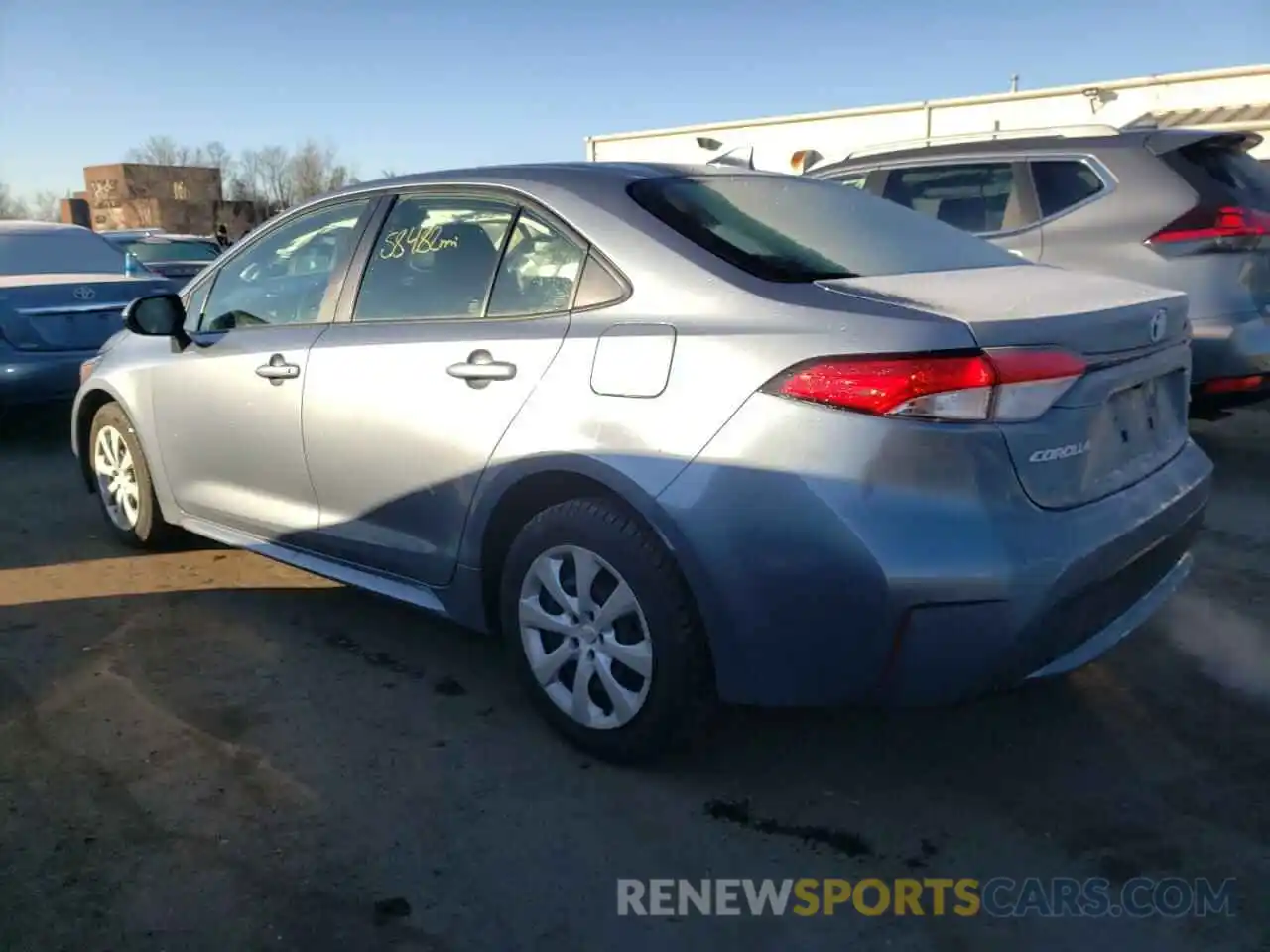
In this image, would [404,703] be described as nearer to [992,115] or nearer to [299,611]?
[299,611]

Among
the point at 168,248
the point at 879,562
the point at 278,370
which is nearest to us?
the point at 879,562

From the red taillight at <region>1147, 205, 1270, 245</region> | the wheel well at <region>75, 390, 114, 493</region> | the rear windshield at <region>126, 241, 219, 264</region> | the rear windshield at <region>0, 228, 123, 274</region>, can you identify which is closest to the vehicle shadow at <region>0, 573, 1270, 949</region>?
the wheel well at <region>75, 390, 114, 493</region>

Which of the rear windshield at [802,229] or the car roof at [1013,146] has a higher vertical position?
the car roof at [1013,146]

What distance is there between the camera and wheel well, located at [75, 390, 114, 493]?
4891 mm

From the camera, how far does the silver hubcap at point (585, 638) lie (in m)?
2.81

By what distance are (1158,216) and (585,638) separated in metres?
3.97

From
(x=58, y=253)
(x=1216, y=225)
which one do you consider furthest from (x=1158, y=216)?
(x=58, y=253)

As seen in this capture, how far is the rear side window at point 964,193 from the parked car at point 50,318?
4748mm

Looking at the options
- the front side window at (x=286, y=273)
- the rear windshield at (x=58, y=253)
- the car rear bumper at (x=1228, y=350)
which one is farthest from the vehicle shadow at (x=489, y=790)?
the rear windshield at (x=58, y=253)

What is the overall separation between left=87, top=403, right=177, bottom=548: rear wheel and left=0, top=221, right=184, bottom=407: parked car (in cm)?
202

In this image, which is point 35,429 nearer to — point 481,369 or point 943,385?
point 481,369

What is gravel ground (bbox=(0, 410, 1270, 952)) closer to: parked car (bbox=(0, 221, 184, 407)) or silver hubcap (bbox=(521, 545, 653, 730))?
silver hubcap (bbox=(521, 545, 653, 730))

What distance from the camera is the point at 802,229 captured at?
3.15 meters

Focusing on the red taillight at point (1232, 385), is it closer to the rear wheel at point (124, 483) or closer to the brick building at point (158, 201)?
the rear wheel at point (124, 483)
